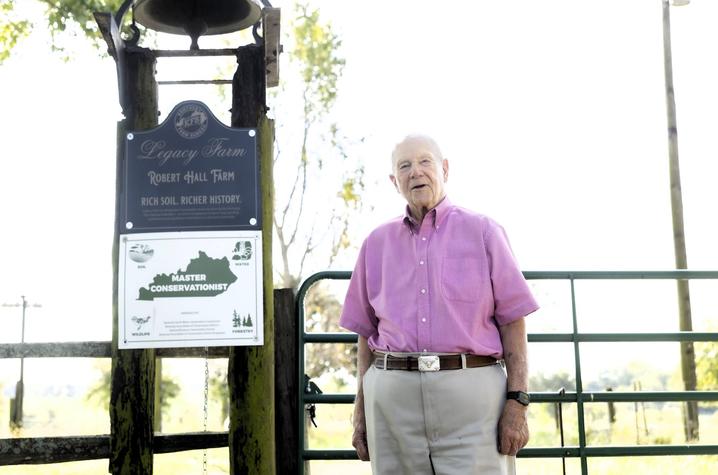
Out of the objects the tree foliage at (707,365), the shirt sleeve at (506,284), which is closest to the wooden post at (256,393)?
the shirt sleeve at (506,284)

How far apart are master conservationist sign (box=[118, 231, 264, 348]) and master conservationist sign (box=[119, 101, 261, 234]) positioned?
8 centimetres

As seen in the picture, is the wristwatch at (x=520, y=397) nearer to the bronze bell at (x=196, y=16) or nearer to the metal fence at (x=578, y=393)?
the metal fence at (x=578, y=393)

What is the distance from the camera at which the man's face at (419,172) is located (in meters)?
3.24

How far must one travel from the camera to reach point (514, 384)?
3129mm

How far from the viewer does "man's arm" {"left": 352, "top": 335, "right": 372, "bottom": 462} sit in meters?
3.42

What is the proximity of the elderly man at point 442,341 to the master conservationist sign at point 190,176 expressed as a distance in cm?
74

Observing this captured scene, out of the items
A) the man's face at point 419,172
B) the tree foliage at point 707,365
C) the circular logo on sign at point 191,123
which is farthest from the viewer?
the tree foliage at point 707,365

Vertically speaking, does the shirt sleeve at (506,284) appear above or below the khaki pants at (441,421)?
above

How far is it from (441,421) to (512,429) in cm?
28

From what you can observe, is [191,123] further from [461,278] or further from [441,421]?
[441,421]

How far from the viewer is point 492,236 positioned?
10.5ft

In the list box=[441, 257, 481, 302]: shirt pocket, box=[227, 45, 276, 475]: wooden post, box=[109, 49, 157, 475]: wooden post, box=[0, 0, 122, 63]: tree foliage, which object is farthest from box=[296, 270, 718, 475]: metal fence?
box=[0, 0, 122, 63]: tree foliage

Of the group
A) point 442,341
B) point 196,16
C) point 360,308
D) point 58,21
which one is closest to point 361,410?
point 360,308

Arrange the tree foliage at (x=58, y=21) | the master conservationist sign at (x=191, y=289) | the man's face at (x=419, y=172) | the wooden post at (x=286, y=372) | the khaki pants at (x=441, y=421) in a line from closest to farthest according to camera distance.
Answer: the khaki pants at (x=441, y=421), the man's face at (x=419, y=172), the master conservationist sign at (x=191, y=289), the wooden post at (x=286, y=372), the tree foliage at (x=58, y=21)
